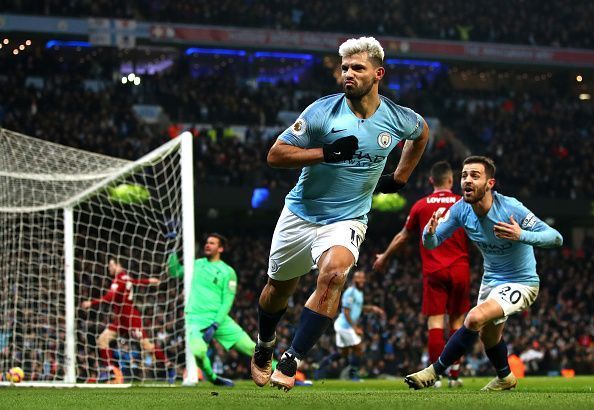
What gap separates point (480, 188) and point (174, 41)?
91.1ft

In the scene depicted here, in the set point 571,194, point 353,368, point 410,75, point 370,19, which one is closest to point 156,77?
point 370,19

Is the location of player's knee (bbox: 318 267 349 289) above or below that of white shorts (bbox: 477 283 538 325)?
above

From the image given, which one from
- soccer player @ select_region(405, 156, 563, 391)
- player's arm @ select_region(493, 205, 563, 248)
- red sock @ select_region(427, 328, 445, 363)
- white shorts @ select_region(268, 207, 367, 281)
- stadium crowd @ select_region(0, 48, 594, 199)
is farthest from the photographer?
stadium crowd @ select_region(0, 48, 594, 199)

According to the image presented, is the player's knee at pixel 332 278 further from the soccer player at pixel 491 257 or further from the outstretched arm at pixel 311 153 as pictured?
the soccer player at pixel 491 257

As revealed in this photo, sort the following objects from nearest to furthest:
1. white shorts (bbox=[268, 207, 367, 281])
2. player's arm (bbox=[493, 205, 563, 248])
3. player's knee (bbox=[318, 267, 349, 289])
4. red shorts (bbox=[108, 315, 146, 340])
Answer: player's knee (bbox=[318, 267, 349, 289])
white shorts (bbox=[268, 207, 367, 281])
player's arm (bbox=[493, 205, 563, 248])
red shorts (bbox=[108, 315, 146, 340])

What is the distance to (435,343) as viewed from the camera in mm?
10945

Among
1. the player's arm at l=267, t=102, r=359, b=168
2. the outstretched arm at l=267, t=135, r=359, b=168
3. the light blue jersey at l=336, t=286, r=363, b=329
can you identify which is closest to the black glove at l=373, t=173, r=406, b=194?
the player's arm at l=267, t=102, r=359, b=168

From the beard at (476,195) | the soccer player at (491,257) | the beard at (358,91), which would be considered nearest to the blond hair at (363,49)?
the beard at (358,91)

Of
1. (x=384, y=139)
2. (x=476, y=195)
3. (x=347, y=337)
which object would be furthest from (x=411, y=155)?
(x=347, y=337)

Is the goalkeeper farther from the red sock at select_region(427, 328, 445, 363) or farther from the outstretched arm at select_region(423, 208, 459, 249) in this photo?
Answer: the outstretched arm at select_region(423, 208, 459, 249)

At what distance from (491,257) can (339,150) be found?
312 centimetres

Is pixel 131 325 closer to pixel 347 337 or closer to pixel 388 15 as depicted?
pixel 347 337

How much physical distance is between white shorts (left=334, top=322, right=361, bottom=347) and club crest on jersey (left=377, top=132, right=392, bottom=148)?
9604 millimetres

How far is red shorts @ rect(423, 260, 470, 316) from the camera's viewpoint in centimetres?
1118
